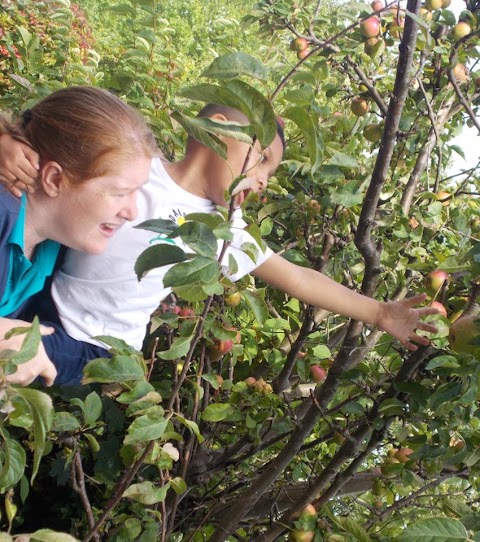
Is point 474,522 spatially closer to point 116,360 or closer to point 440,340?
point 440,340

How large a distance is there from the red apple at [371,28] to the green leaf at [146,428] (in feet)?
4.42

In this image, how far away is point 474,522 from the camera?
110 cm

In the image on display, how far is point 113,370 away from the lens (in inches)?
41.6

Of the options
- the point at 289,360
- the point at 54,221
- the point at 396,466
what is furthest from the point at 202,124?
the point at 289,360

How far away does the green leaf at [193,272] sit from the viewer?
864 mm

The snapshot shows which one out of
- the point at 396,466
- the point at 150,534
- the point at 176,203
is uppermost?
the point at 176,203

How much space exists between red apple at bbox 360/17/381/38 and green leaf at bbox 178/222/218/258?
127 centimetres

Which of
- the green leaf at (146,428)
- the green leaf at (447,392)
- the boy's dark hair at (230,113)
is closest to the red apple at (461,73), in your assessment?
the boy's dark hair at (230,113)

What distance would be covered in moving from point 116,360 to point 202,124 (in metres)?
0.40

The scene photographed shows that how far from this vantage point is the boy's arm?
1365 mm

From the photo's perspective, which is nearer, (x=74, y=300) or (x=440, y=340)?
(x=440, y=340)

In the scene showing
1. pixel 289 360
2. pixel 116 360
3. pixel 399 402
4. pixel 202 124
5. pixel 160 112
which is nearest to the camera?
pixel 202 124

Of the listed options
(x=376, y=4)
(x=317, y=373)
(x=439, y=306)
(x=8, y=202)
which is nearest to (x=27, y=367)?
(x=8, y=202)

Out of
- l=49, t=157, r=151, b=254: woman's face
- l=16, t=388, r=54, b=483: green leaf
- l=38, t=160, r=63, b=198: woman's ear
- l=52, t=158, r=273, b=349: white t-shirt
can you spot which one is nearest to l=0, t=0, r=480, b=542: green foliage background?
l=16, t=388, r=54, b=483: green leaf
